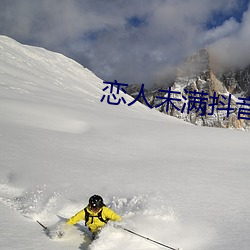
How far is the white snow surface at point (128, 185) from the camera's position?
16.8ft

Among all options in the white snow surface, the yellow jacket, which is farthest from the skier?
the white snow surface

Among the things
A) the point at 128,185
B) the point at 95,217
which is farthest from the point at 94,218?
the point at 128,185

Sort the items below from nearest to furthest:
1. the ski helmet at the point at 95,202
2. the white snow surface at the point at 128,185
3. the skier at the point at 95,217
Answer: the white snow surface at the point at 128,185
the ski helmet at the point at 95,202
the skier at the point at 95,217

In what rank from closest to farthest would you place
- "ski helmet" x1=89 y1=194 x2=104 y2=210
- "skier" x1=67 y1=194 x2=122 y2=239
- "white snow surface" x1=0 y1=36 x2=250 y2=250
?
"white snow surface" x1=0 y1=36 x2=250 y2=250
"ski helmet" x1=89 y1=194 x2=104 y2=210
"skier" x1=67 y1=194 x2=122 y2=239

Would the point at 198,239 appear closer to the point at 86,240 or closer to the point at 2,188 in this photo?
the point at 86,240

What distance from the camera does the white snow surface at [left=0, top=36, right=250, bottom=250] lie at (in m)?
5.12

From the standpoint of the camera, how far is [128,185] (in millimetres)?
7473

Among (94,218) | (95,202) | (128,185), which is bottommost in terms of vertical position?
(94,218)

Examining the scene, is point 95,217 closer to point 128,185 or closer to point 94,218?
point 94,218

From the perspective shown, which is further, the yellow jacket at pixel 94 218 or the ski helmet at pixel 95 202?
the yellow jacket at pixel 94 218

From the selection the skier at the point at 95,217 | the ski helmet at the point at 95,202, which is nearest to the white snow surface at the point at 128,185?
the skier at the point at 95,217

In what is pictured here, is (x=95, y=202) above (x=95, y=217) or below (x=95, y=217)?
above

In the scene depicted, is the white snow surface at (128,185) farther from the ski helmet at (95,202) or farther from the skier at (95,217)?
the ski helmet at (95,202)

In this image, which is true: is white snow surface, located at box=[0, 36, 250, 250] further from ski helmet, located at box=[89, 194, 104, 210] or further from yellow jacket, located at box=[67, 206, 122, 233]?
ski helmet, located at box=[89, 194, 104, 210]
